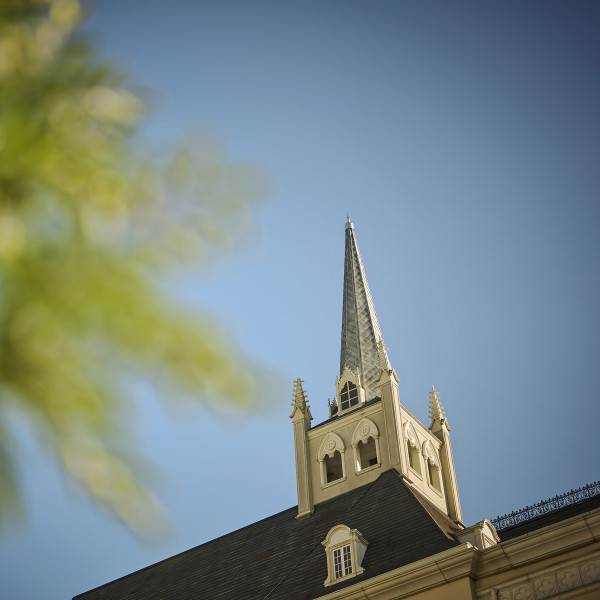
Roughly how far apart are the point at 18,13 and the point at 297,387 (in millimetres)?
43134

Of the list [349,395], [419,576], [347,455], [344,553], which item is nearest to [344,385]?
[349,395]

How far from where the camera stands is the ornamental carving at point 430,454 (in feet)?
145

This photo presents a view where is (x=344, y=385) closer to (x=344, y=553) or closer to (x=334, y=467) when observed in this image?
(x=334, y=467)

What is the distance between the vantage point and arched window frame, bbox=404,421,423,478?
141 ft

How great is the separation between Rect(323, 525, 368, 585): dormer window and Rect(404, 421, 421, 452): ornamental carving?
994 centimetres

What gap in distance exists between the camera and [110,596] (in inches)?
1806

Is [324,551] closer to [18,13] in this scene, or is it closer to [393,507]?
[393,507]

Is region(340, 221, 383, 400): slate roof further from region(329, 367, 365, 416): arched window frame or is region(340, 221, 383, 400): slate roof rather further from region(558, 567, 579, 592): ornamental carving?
region(558, 567, 579, 592): ornamental carving

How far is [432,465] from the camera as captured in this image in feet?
147

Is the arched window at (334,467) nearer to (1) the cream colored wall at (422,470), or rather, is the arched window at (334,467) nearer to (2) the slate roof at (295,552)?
(2) the slate roof at (295,552)

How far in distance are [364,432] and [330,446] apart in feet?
6.10

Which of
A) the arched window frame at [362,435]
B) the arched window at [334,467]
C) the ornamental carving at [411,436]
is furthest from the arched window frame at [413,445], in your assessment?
the arched window at [334,467]

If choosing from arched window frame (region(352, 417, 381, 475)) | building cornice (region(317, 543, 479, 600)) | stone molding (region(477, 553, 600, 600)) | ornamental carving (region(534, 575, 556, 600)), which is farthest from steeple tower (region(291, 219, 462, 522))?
ornamental carving (region(534, 575, 556, 600))

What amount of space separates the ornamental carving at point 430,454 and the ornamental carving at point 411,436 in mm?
619
